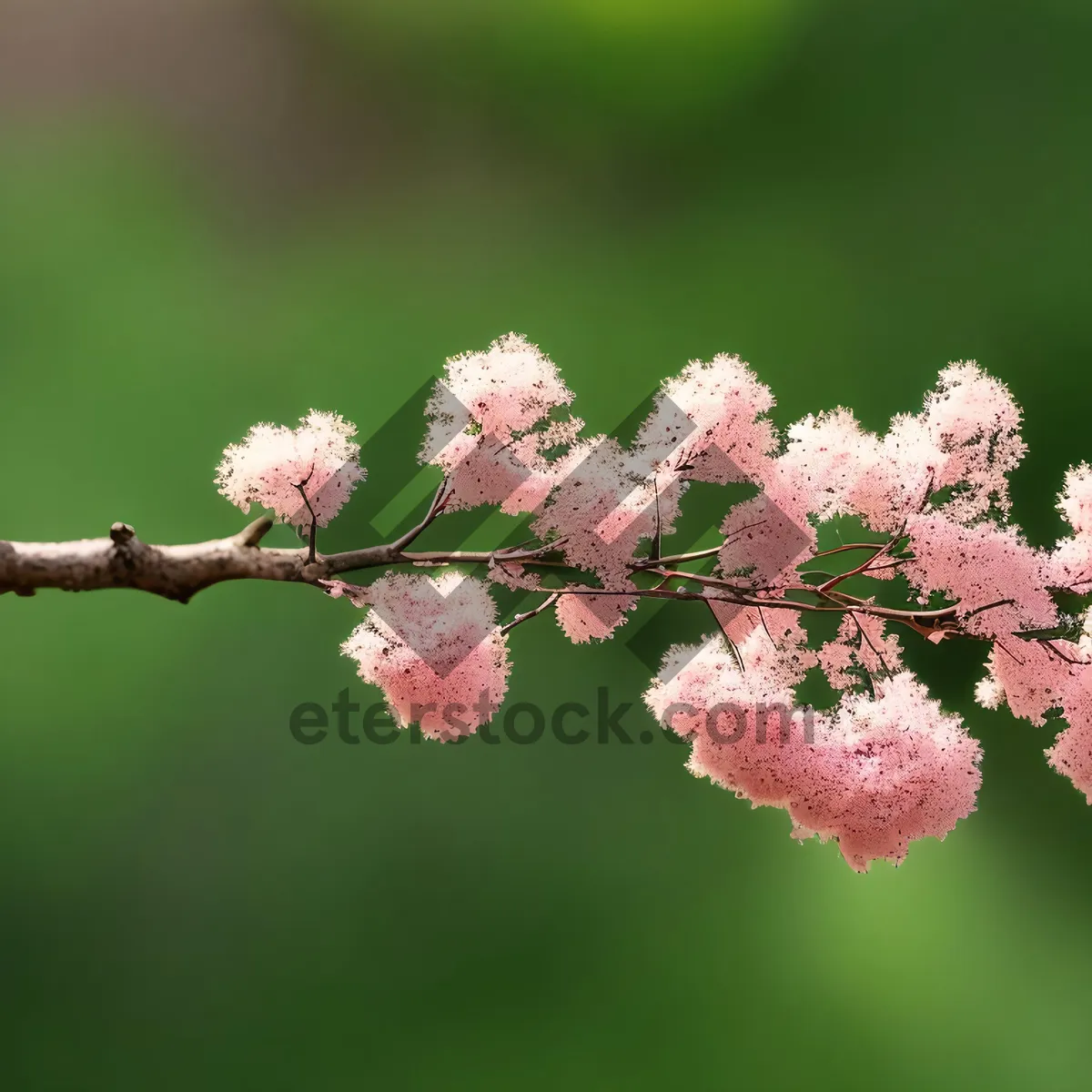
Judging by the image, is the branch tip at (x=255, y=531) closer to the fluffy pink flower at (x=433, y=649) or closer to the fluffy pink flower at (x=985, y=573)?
the fluffy pink flower at (x=433, y=649)

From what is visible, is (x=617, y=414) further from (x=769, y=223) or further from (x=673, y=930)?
(x=673, y=930)

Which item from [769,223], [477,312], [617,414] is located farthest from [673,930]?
[769,223]

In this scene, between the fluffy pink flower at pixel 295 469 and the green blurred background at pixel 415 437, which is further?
the green blurred background at pixel 415 437

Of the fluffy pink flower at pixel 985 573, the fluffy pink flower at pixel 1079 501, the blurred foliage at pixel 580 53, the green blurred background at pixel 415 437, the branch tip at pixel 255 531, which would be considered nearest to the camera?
the fluffy pink flower at pixel 985 573

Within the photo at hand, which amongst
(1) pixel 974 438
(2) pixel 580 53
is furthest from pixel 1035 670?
(2) pixel 580 53

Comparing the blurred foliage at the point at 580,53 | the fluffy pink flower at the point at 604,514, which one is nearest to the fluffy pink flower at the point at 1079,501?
the fluffy pink flower at the point at 604,514

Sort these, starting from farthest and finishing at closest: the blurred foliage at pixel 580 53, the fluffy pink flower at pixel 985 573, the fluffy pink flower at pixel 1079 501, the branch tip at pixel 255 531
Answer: the blurred foliage at pixel 580 53 < the branch tip at pixel 255 531 < the fluffy pink flower at pixel 1079 501 < the fluffy pink flower at pixel 985 573

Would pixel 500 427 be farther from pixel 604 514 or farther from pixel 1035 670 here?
pixel 1035 670
